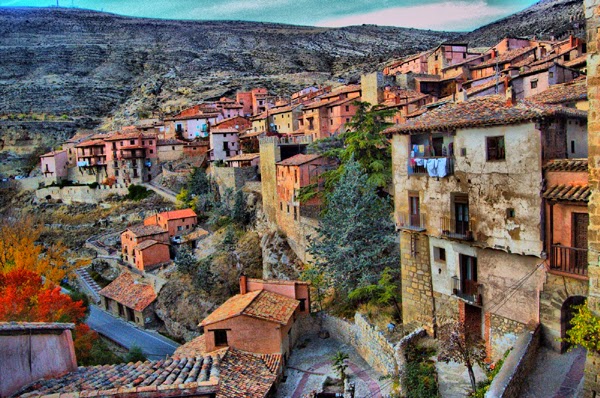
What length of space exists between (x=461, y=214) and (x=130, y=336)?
27895 mm

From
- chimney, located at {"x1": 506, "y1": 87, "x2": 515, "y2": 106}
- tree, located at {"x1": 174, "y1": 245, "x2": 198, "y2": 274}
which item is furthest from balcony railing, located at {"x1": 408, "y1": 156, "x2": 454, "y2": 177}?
tree, located at {"x1": 174, "y1": 245, "x2": 198, "y2": 274}

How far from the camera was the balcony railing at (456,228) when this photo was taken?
14293 mm

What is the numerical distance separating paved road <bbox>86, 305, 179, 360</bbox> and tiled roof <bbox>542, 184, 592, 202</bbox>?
2529 centimetres

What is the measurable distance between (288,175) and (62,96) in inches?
3305

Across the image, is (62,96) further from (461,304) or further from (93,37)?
(461,304)

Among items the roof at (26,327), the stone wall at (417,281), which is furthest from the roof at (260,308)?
the roof at (26,327)

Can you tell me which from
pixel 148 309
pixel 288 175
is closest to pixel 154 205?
pixel 148 309

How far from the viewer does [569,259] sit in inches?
473

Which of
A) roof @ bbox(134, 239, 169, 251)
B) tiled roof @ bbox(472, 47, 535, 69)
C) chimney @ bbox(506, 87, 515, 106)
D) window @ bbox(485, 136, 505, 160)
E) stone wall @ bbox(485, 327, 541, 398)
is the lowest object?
roof @ bbox(134, 239, 169, 251)

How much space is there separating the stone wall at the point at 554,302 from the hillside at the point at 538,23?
65983 mm

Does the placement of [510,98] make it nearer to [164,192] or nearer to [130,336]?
[130,336]

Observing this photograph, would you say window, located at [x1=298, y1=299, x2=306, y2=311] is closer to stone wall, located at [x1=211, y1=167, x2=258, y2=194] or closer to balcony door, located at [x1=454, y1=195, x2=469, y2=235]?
balcony door, located at [x1=454, y1=195, x2=469, y2=235]

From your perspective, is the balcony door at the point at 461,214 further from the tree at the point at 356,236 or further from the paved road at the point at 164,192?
the paved road at the point at 164,192

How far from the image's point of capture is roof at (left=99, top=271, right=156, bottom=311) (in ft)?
120
